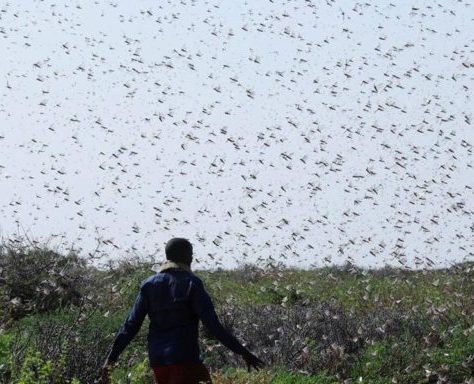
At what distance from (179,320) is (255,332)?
8561mm

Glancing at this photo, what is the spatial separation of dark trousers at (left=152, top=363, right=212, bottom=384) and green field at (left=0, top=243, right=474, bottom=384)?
3.65ft

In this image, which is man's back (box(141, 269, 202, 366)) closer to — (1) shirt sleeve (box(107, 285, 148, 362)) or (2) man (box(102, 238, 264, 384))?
(2) man (box(102, 238, 264, 384))

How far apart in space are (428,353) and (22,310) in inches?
359

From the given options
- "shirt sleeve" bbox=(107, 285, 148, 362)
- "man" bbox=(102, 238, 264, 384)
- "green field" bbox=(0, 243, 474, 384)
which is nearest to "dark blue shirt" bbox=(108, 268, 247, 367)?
"man" bbox=(102, 238, 264, 384)

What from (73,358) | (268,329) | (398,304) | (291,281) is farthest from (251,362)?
(291,281)

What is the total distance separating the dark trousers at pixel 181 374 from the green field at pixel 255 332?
43.8 inches

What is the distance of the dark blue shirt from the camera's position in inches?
326

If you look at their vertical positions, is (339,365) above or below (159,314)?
below

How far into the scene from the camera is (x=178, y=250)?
830 cm

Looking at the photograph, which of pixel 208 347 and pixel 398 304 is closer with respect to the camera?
pixel 208 347

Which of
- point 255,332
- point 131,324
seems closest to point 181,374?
point 131,324

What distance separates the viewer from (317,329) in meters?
17.1

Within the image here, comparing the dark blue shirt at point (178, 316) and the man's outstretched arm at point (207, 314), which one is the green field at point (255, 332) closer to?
the dark blue shirt at point (178, 316)

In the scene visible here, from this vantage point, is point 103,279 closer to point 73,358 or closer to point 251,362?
point 73,358
